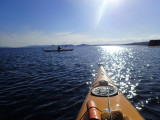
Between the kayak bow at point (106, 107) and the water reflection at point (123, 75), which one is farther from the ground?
the kayak bow at point (106, 107)

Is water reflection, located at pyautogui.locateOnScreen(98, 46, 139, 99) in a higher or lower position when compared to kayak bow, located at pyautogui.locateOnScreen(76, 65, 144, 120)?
lower

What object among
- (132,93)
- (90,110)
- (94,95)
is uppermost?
(90,110)

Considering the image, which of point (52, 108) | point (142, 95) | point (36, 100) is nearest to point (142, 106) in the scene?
point (142, 95)

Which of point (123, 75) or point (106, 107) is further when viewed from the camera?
point (123, 75)

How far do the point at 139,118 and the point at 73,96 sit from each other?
16.6 feet

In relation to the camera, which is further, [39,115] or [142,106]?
[142,106]

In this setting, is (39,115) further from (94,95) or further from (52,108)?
(94,95)

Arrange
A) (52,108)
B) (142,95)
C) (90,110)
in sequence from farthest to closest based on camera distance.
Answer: (142,95), (52,108), (90,110)

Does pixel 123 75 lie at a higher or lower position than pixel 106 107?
lower

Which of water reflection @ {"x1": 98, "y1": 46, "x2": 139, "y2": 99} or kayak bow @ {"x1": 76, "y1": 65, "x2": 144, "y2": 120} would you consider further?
water reflection @ {"x1": 98, "y1": 46, "x2": 139, "y2": 99}

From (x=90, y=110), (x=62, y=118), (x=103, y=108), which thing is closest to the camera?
(x=90, y=110)

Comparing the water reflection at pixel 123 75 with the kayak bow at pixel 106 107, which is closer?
the kayak bow at pixel 106 107

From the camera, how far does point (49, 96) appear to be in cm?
850

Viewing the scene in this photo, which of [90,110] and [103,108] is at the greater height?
[90,110]
